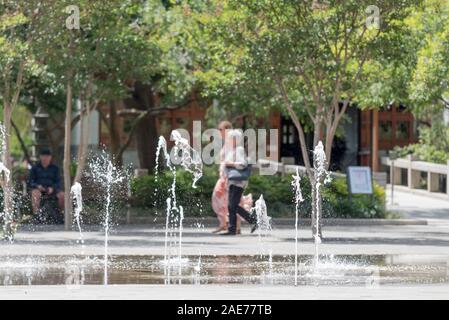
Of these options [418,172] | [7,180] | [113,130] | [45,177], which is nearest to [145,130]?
[113,130]

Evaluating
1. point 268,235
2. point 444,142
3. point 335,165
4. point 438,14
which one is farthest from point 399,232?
point 335,165

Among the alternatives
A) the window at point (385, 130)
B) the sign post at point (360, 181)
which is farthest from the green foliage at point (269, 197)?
the window at point (385, 130)

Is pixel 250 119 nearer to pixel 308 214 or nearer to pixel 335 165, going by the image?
pixel 335 165

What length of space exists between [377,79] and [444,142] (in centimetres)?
1322

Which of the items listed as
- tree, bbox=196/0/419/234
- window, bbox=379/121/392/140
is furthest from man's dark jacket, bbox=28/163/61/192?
window, bbox=379/121/392/140

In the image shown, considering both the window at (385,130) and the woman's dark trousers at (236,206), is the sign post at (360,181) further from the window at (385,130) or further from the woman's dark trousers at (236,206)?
the window at (385,130)

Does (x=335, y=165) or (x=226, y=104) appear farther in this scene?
(x=335, y=165)

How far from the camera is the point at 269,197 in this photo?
29422mm

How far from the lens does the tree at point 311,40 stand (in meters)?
23.8

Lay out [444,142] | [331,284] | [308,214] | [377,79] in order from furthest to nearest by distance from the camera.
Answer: [444,142]
[308,214]
[377,79]
[331,284]

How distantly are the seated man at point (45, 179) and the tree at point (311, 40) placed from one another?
4621mm

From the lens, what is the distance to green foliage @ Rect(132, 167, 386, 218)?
95.5 ft

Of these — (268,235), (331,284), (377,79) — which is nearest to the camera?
(331,284)

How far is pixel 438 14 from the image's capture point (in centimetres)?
2975
